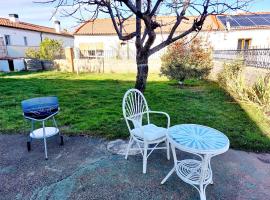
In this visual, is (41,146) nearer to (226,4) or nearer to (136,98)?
(136,98)

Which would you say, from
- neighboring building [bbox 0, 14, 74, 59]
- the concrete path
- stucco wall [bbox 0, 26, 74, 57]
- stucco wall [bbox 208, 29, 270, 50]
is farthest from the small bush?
stucco wall [bbox 0, 26, 74, 57]

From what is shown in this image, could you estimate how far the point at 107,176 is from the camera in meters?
2.94

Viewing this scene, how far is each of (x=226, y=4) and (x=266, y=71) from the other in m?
4.15

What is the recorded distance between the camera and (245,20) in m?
16.4

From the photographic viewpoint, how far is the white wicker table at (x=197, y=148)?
2.41 m

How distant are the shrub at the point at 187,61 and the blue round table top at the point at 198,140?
6.71 metres

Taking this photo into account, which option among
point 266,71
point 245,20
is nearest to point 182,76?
point 266,71

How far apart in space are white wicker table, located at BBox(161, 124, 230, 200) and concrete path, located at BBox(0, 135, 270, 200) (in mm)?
168

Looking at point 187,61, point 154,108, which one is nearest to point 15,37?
point 187,61

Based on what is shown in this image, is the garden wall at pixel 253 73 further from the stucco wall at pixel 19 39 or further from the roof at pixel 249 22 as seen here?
the stucco wall at pixel 19 39

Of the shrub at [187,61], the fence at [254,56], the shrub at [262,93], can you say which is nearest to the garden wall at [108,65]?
the shrub at [187,61]

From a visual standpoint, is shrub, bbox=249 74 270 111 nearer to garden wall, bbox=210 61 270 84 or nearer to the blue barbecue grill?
garden wall, bbox=210 61 270 84

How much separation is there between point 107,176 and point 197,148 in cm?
132

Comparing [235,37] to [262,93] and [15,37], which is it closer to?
[262,93]
